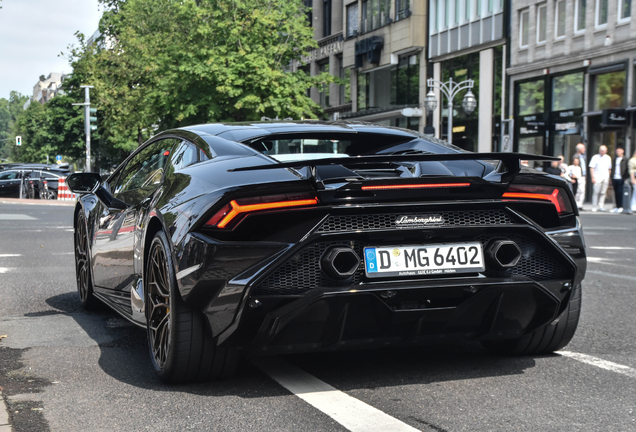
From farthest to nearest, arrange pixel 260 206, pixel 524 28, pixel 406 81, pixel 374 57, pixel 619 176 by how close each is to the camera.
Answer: pixel 374 57 → pixel 406 81 → pixel 524 28 → pixel 619 176 → pixel 260 206

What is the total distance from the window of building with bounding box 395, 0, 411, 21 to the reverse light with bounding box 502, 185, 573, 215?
37090 mm

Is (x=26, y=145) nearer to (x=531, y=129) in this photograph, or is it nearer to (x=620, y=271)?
(x=531, y=129)

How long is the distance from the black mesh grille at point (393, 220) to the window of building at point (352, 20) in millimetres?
42657

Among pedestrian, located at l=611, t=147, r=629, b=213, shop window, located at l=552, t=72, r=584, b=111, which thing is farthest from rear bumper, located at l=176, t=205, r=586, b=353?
shop window, located at l=552, t=72, r=584, b=111

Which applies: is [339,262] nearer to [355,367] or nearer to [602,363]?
[355,367]

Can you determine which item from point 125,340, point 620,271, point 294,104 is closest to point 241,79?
point 294,104

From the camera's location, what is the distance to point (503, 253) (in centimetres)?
387


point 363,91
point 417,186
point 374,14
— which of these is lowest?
point 417,186

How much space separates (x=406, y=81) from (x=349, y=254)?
38.4 m

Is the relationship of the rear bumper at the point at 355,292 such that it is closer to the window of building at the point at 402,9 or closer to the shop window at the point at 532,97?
the shop window at the point at 532,97

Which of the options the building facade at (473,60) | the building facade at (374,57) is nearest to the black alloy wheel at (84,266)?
the building facade at (473,60)

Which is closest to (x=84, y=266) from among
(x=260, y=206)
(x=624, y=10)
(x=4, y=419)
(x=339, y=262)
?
(x=4, y=419)

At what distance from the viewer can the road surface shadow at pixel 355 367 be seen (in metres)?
4.03

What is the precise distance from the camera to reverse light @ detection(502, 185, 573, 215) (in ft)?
12.8
